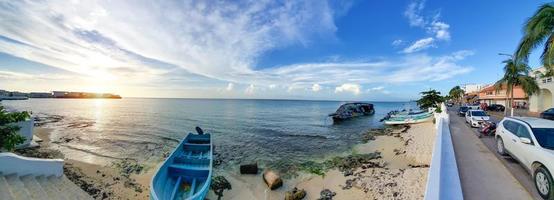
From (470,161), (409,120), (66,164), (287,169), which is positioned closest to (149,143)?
(66,164)

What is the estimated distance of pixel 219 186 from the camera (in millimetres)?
11656

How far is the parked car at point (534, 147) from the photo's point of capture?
562 centimetres

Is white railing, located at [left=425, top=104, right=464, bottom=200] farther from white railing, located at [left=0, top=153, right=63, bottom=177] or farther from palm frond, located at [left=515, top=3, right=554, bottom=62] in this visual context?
white railing, located at [left=0, top=153, right=63, bottom=177]

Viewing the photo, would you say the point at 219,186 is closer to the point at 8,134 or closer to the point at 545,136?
the point at 8,134

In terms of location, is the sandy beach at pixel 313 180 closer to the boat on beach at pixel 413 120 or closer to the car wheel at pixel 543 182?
the car wheel at pixel 543 182

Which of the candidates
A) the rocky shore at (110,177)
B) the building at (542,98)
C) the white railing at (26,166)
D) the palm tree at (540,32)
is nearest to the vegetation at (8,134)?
the white railing at (26,166)

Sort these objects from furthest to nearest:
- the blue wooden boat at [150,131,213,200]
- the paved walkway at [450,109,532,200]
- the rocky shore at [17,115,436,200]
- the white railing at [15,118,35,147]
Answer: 1. the white railing at [15,118,35,147]
2. the rocky shore at [17,115,436,200]
3. the blue wooden boat at [150,131,213,200]
4. the paved walkway at [450,109,532,200]

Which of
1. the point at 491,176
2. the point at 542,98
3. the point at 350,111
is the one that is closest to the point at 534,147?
the point at 491,176

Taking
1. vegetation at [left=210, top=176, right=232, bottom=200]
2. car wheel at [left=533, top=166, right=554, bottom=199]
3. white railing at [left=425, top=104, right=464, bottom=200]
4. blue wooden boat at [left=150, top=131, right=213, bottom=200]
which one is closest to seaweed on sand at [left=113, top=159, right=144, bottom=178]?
blue wooden boat at [left=150, top=131, right=213, bottom=200]

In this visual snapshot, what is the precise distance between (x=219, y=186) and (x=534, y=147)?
37.1 feet

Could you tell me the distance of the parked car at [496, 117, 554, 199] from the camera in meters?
5.62

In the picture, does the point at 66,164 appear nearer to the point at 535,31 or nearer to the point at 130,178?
the point at 130,178

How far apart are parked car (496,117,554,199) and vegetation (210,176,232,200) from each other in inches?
408

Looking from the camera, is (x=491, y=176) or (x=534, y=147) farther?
(x=491, y=176)
